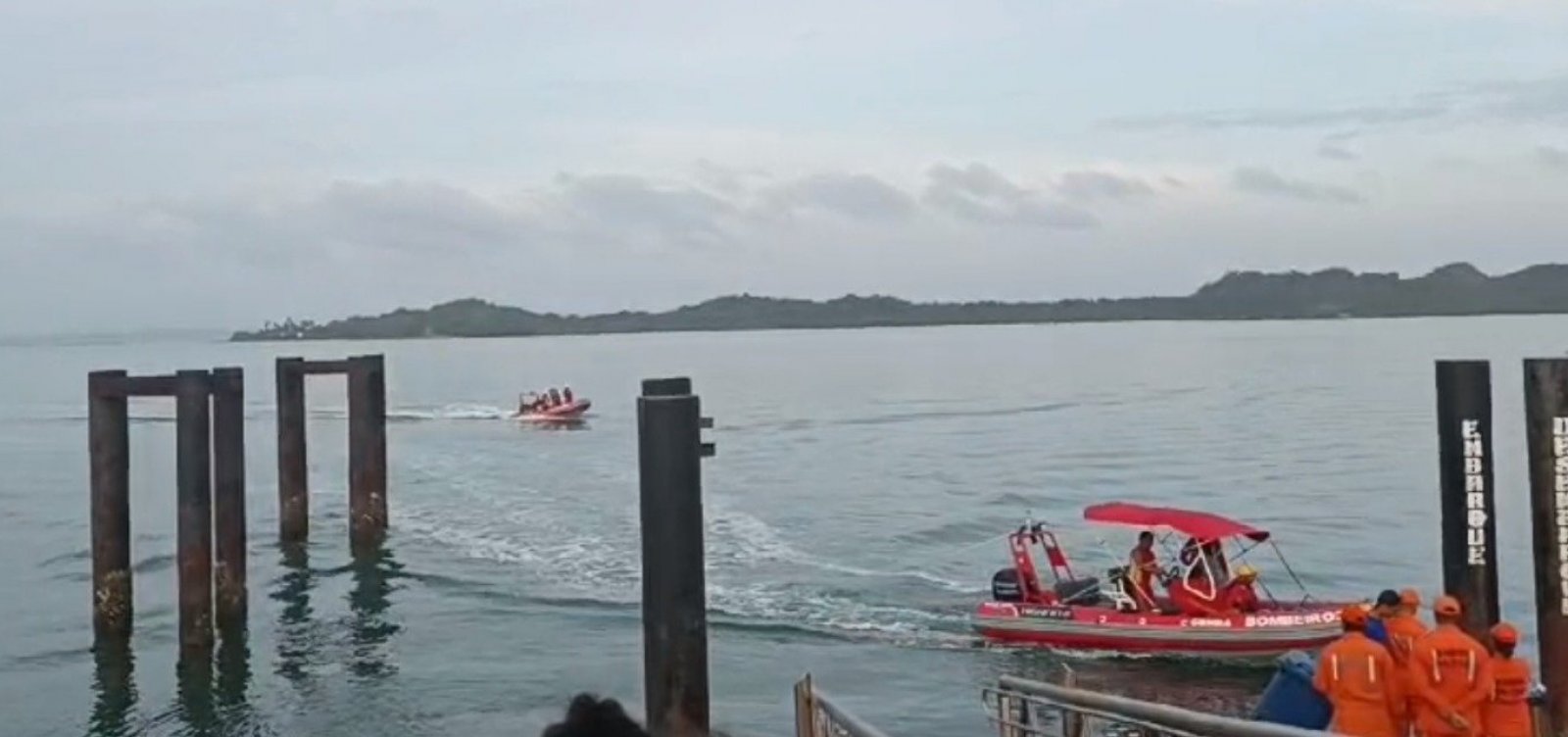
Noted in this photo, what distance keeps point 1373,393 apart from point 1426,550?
5425 centimetres

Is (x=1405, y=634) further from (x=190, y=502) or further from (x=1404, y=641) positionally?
(x=190, y=502)

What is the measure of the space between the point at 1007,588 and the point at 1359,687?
44.5 feet

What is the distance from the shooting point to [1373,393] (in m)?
82.5

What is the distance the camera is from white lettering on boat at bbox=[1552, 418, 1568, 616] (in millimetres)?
12055

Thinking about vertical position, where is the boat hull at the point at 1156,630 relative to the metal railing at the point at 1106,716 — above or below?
below

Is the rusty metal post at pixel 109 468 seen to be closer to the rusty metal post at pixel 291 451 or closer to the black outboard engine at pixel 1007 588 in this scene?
the rusty metal post at pixel 291 451

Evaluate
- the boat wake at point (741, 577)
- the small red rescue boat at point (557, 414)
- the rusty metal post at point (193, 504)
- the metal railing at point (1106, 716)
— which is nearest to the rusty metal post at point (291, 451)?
the boat wake at point (741, 577)

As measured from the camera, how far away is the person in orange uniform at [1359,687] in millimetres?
9109

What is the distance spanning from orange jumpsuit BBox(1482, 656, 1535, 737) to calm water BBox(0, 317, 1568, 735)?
8411mm

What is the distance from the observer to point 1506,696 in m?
9.45

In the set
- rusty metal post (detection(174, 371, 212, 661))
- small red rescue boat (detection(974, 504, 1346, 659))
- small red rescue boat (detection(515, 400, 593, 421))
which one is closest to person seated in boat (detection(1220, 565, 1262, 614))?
small red rescue boat (detection(974, 504, 1346, 659))

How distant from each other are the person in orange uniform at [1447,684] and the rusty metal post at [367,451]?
21734 mm

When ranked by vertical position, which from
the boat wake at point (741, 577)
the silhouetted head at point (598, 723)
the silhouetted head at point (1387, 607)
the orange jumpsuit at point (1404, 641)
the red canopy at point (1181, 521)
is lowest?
the boat wake at point (741, 577)

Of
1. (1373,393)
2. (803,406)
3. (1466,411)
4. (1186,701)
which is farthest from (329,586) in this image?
(1373,393)
